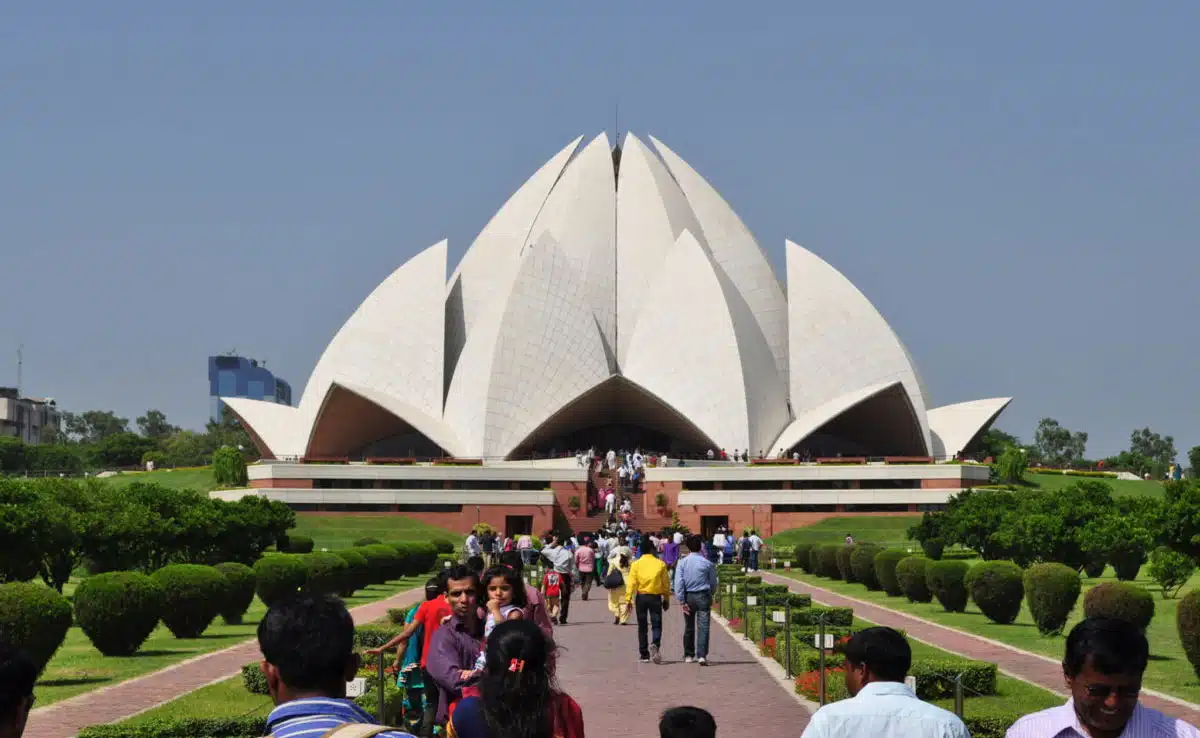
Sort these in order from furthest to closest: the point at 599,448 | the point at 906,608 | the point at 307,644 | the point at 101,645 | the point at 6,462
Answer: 1. the point at 6,462
2. the point at 599,448
3. the point at 906,608
4. the point at 101,645
5. the point at 307,644

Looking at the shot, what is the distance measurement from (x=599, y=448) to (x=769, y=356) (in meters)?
6.33

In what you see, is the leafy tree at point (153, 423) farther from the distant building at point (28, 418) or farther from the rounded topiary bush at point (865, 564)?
the rounded topiary bush at point (865, 564)

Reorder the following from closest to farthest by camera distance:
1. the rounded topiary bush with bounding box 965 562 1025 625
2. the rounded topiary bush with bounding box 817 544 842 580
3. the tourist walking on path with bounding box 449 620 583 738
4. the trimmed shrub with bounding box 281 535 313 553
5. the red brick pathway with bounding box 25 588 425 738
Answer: the tourist walking on path with bounding box 449 620 583 738
the red brick pathway with bounding box 25 588 425 738
the rounded topiary bush with bounding box 965 562 1025 625
the rounded topiary bush with bounding box 817 544 842 580
the trimmed shrub with bounding box 281 535 313 553

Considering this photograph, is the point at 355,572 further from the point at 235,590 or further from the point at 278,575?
the point at 235,590

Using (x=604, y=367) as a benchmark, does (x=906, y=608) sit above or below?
below

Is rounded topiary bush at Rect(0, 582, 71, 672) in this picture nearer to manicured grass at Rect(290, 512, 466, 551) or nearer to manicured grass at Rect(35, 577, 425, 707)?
manicured grass at Rect(35, 577, 425, 707)

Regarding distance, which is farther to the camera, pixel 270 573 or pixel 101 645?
pixel 270 573

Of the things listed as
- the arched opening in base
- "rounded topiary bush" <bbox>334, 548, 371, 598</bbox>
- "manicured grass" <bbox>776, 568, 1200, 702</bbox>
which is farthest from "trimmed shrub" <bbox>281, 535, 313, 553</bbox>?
the arched opening in base

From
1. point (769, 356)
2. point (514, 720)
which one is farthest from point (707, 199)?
point (514, 720)

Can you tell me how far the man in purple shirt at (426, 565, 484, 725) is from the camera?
5668mm

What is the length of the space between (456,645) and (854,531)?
3346 centimetres

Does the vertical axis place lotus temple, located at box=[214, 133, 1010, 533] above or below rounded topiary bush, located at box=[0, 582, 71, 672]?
above

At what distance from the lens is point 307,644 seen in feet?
9.50

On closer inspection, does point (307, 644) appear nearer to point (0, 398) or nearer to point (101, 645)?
point (101, 645)
